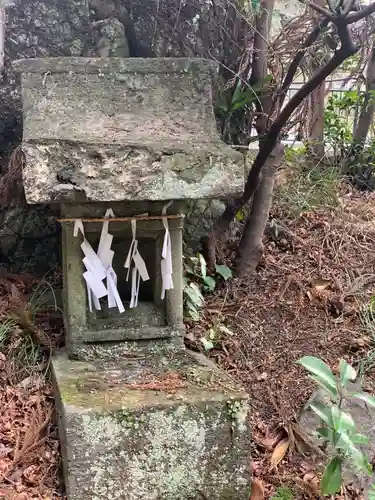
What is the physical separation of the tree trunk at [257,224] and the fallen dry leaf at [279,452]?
4.76 feet

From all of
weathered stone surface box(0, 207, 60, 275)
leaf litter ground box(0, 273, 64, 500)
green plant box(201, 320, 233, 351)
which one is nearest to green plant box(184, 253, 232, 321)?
green plant box(201, 320, 233, 351)

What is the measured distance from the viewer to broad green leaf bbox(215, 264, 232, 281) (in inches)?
184

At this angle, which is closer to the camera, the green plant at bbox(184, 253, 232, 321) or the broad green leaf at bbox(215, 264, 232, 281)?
the green plant at bbox(184, 253, 232, 321)

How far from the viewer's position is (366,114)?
21.9 ft

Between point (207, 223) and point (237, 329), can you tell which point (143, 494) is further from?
point (207, 223)

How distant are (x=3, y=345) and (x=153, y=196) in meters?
1.45

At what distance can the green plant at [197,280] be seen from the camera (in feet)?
13.9

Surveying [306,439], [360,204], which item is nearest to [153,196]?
[306,439]

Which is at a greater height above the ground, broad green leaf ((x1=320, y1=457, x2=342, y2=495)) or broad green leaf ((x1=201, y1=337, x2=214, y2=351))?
broad green leaf ((x1=201, y1=337, x2=214, y2=351))

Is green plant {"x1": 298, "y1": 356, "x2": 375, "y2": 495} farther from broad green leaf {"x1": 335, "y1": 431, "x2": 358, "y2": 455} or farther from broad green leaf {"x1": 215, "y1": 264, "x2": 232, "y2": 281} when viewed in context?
broad green leaf {"x1": 215, "y1": 264, "x2": 232, "y2": 281}

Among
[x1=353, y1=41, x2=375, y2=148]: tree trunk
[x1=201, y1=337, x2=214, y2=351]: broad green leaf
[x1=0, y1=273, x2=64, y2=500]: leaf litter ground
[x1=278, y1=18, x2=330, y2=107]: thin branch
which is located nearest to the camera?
[x1=0, y1=273, x2=64, y2=500]: leaf litter ground

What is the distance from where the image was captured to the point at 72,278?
11.4 feet

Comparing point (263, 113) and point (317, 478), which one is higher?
point (263, 113)

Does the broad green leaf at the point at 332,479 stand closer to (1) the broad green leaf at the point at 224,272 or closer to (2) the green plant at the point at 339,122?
(1) the broad green leaf at the point at 224,272
